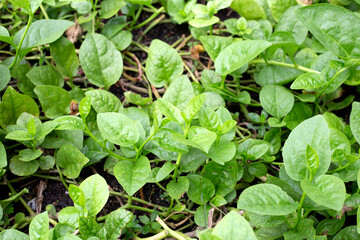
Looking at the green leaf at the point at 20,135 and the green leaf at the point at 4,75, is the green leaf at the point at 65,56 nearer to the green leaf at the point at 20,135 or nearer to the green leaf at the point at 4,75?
the green leaf at the point at 4,75

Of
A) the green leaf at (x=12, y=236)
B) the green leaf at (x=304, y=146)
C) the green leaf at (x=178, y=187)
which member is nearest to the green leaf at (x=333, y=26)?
the green leaf at (x=304, y=146)

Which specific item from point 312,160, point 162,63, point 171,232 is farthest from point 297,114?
point 171,232

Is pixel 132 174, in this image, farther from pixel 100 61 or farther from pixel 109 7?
pixel 109 7

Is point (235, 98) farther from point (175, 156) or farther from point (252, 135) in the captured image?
point (175, 156)

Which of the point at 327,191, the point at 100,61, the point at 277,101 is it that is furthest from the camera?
the point at 100,61

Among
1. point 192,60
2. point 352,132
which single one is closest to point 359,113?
point 352,132

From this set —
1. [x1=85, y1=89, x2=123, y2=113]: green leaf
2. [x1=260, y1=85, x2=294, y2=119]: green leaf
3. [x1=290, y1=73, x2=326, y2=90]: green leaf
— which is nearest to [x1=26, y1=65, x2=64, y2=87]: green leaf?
[x1=85, y1=89, x2=123, y2=113]: green leaf
